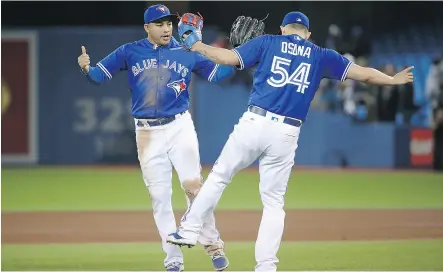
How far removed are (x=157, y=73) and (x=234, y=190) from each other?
→ 29.5ft

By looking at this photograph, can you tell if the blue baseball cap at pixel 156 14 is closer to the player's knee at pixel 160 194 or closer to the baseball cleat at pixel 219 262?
the player's knee at pixel 160 194

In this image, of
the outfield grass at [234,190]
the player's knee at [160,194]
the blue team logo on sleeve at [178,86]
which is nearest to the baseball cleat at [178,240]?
the player's knee at [160,194]

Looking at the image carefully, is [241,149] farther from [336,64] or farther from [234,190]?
[234,190]

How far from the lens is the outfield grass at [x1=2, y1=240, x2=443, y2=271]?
8.80m

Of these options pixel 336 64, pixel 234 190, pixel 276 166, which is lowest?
pixel 234 190

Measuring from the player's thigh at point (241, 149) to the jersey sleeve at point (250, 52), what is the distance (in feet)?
1.39

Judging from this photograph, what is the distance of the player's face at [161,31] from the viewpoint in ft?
26.8

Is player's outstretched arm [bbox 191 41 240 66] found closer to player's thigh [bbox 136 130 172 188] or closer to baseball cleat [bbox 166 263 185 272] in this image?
player's thigh [bbox 136 130 172 188]

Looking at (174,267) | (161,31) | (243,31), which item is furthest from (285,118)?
(174,267)

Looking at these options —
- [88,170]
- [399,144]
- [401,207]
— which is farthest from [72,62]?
[401,207]

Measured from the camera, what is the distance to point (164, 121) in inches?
320

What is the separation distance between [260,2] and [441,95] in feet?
14.7

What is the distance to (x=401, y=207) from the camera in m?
14.1

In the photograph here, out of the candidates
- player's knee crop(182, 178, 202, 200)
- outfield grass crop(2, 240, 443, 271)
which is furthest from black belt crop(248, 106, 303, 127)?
outfield grass crop(2, 240, 443, 271)
